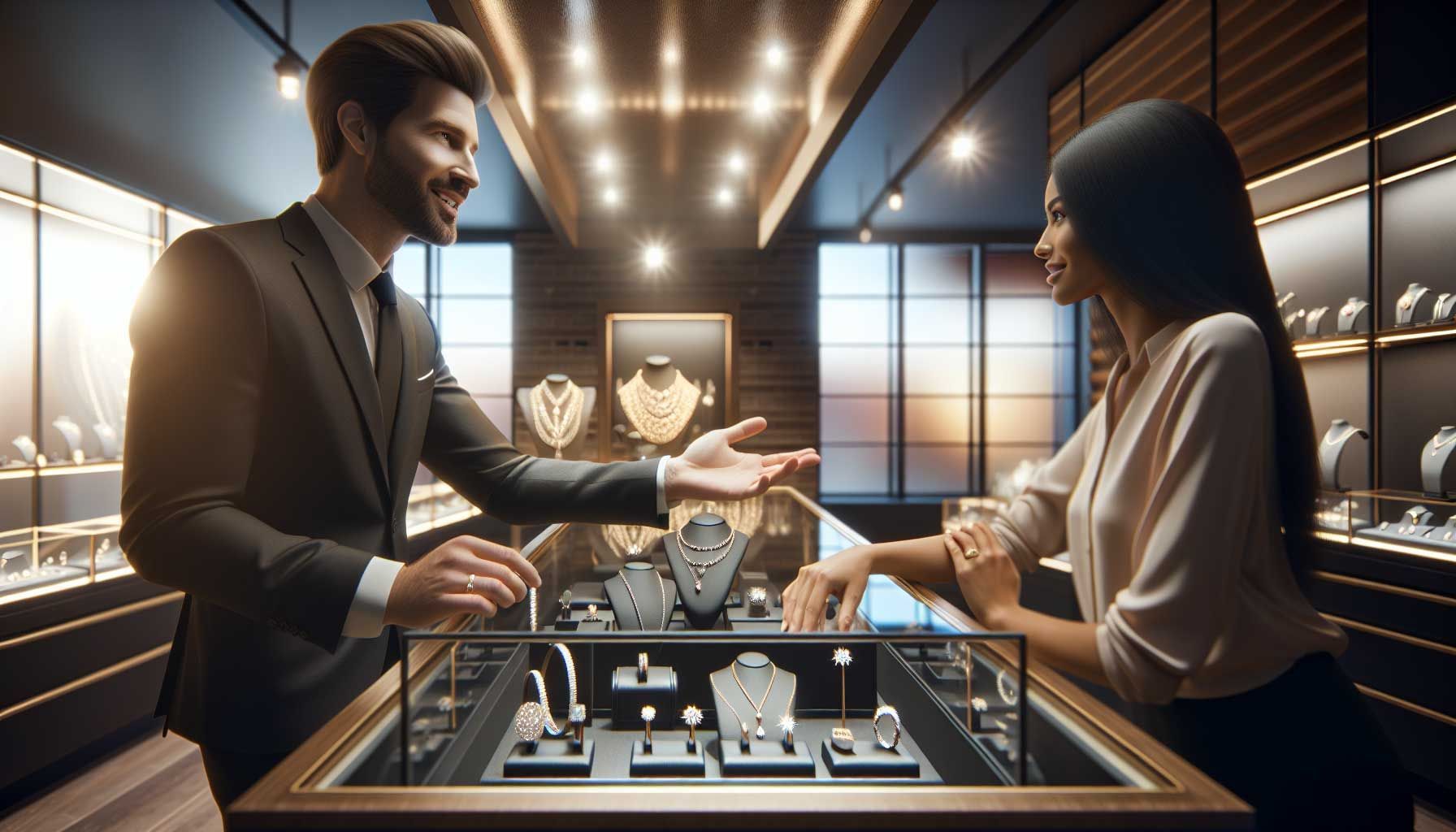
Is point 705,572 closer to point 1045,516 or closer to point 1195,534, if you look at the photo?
point 1045,516

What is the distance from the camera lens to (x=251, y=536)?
71cm

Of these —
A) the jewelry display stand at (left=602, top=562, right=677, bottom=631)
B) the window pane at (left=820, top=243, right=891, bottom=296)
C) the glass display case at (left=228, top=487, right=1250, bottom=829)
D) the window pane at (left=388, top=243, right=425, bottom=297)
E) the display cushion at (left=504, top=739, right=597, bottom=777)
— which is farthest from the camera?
the window pane at (left=820, top=243, right=891, bottom=296)

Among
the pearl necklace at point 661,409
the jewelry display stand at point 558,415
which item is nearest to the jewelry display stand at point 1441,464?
the pearl necklace at point 661,409

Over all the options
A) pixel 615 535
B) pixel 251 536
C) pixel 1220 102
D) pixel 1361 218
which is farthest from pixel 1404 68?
pixel 251 536

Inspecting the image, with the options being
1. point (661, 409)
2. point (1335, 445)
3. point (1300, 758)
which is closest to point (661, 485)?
point (1300, 758)

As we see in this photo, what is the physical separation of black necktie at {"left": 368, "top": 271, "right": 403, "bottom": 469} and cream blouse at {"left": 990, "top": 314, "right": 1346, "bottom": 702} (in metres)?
0.90

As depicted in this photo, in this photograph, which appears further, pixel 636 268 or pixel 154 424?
pixel 636 268

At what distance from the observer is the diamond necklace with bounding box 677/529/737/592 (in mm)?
1664

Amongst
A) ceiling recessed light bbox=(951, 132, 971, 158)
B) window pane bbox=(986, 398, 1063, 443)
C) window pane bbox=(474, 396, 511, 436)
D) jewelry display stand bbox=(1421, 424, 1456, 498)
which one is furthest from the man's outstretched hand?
window pane bbox=(986, 398, 1063, 443)

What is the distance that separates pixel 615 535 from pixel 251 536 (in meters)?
1.27

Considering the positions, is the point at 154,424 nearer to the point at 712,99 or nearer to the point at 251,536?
the point at 251,536

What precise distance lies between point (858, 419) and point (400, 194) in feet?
23.7

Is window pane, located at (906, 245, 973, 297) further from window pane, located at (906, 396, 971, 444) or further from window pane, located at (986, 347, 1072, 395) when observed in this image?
window pane, located at (906, 396, 971, 444)

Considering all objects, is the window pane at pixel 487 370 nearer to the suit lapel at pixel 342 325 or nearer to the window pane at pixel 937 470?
the window pane at pixel 937 470
